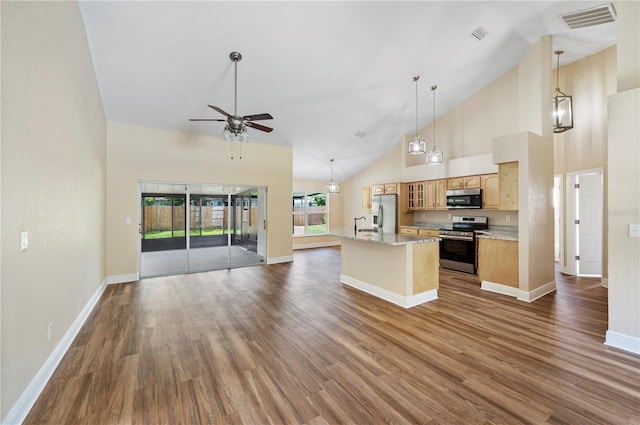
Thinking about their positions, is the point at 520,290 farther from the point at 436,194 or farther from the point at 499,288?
the point at 436,194

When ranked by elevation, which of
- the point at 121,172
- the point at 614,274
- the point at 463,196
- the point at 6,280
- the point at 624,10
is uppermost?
the point at 624,10

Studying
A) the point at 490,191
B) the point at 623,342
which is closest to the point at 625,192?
the point at 623,342

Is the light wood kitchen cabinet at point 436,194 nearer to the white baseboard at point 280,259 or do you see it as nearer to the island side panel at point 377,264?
the island side panel at point 377,264

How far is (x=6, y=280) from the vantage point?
162 centimetres

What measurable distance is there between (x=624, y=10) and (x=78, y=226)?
6.40 m

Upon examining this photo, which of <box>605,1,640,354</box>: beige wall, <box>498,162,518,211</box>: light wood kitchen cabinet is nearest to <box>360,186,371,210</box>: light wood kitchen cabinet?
<box>498,162,518,211</box>: light wood kitchen cabinet

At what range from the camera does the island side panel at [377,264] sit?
3.78 metres

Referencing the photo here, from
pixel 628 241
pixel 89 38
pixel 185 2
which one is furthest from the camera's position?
pixel 89 38

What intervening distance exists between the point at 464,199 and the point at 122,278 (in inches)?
285

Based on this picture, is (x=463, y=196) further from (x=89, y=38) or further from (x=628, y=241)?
(x=89, y=38)

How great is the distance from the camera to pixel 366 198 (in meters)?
8.80

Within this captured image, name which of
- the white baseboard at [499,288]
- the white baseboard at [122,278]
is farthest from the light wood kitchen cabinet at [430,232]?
the white baseboard at [122,278]

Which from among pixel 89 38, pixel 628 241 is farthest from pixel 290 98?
pixel 628 241

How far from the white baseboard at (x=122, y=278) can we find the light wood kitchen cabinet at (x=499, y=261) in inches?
255
